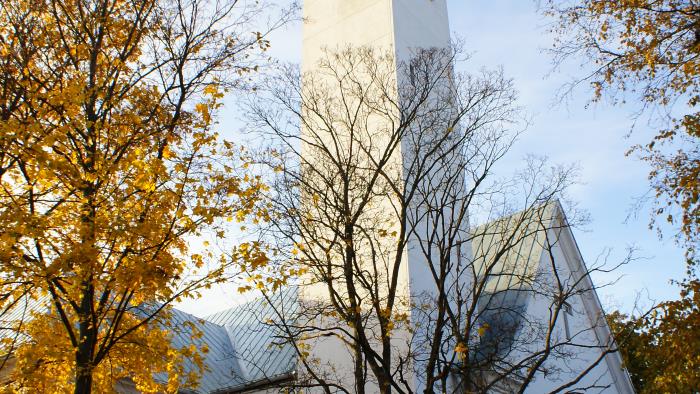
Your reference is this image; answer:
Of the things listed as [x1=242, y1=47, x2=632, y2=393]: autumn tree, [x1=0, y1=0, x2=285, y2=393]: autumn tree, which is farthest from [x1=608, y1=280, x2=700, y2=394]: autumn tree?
[x1=0, y1=0, x2=285, y2=393]: autumn tree

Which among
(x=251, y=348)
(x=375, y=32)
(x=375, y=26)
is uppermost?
(x=375, y=26)

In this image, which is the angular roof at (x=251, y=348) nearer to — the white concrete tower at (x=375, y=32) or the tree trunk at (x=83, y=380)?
the white concrete tower at (x=375, y=32)

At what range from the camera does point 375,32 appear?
2081 cm

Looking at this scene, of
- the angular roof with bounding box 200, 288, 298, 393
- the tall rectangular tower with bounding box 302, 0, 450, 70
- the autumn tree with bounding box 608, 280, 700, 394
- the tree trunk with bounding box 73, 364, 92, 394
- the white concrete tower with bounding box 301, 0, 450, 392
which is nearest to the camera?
the tree trunk with bounding box 73, 364, 92, 394

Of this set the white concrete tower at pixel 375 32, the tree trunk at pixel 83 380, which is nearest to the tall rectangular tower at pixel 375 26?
the white concrete tower at pixel 375 32

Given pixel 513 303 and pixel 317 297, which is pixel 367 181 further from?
pixel 513 303

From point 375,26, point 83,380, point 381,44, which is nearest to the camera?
point 83,380

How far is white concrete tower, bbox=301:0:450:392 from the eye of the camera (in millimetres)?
17781

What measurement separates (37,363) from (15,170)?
324 cm

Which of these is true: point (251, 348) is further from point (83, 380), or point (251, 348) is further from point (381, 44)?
point (83, 380)

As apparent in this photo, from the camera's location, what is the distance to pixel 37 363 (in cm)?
934

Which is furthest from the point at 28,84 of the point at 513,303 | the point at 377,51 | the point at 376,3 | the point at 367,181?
the point at 513,303

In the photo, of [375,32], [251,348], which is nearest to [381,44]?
[375,32]

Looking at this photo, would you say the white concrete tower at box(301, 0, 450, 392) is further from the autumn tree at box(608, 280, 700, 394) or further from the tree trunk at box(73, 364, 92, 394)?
the tree trunk at box(73, 364, 92, 394)
